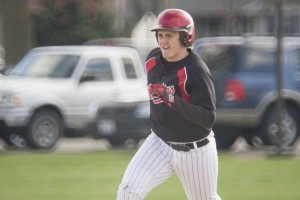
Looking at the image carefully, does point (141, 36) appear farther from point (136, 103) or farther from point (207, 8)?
point (207, 8)

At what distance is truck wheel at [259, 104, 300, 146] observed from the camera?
14453mm

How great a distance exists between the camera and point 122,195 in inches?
236

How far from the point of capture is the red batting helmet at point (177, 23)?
598 cm

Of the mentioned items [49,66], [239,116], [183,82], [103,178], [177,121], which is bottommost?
[239,116]

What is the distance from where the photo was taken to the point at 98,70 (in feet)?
54.2

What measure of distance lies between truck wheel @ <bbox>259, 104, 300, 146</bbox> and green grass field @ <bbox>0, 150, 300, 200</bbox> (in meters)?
1.08

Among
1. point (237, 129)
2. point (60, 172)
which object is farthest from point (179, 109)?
point (237, 129)

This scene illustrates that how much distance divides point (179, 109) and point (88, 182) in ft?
15.6

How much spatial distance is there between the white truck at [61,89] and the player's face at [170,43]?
9.07 m

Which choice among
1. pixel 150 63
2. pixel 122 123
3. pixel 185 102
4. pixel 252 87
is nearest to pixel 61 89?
pixel 122 123

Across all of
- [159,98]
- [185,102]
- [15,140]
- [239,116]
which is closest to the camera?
[185,102]

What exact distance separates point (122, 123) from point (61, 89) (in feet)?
4.86

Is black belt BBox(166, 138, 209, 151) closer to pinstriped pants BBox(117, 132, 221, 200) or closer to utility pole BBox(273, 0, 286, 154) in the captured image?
pinstriped pants BBox(117, 132, 221, 200)

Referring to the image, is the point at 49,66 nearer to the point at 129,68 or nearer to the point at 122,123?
the point at 129,68
